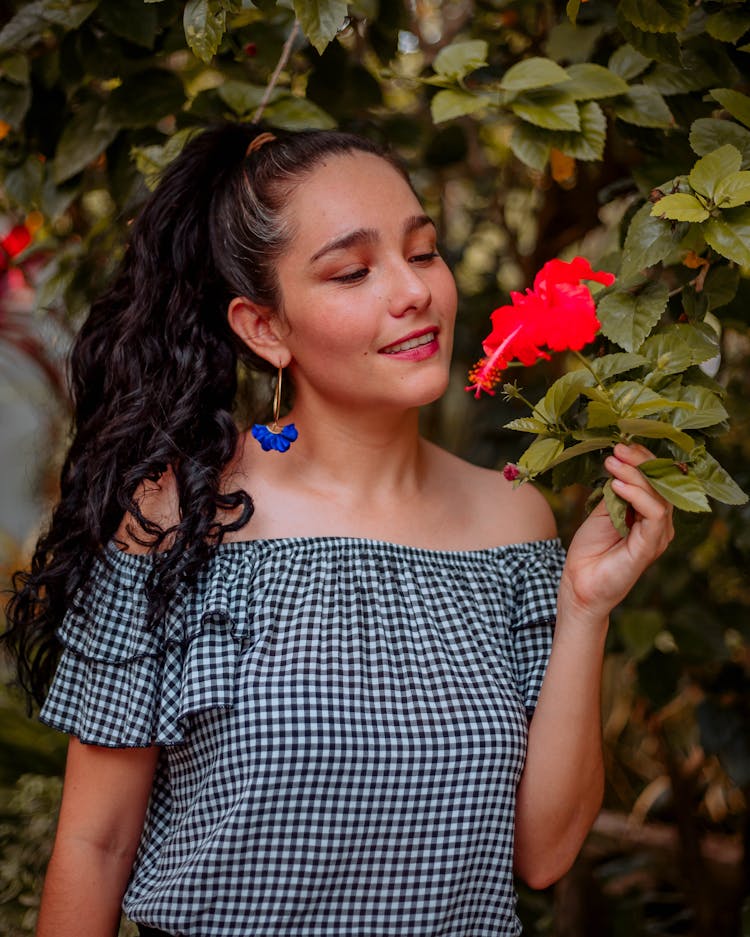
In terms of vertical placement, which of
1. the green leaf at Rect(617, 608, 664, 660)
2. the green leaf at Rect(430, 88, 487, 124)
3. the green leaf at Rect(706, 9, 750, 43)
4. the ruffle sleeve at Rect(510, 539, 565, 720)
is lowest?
the green leaf at Rect(617, 608, 664, 660)

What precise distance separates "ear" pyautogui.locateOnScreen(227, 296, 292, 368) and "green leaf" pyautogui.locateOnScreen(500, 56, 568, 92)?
445mm

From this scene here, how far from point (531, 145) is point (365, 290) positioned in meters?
0.31

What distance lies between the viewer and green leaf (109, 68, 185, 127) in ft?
5.31

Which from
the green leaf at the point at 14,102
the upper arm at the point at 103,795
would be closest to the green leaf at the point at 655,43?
the green leaf at the point at 14,102

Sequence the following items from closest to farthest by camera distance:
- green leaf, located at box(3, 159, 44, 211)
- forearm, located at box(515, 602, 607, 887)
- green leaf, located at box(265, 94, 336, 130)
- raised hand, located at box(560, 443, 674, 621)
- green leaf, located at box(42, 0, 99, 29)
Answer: raised hand, located at box(560, 443, 674, 621)
forearm, located at box(515, 602, 607, 887)
green leaf, located at box(42, 0, 99, 29)
green leaf, located at box(265, 94, 336, 130)
green leaf, located at box(3, 159, 44, 211)

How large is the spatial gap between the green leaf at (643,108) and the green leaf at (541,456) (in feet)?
1.73

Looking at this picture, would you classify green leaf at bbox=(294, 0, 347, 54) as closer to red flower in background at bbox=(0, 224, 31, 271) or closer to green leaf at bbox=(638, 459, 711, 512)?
green leaf at bbox=(638, 459, 711, 512)

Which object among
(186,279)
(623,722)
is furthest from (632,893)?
(186,279)

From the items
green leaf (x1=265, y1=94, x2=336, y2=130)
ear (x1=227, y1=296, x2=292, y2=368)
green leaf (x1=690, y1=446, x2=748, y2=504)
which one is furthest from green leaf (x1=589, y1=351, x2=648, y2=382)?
green leaf (x1=265, y1=94, x2=336, y2=130)

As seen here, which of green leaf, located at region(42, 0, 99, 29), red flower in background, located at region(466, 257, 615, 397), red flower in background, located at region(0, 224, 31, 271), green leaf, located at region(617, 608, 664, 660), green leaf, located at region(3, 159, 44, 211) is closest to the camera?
red flower in background, located at region(466, 257, 615, 397)

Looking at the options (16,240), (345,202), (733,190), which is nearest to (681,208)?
(733,190)

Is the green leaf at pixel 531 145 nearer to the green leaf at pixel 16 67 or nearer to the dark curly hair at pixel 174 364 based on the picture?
the dark curly hair at pixel 174 364

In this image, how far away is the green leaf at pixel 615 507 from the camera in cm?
111

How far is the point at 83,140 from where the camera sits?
5.46ft
